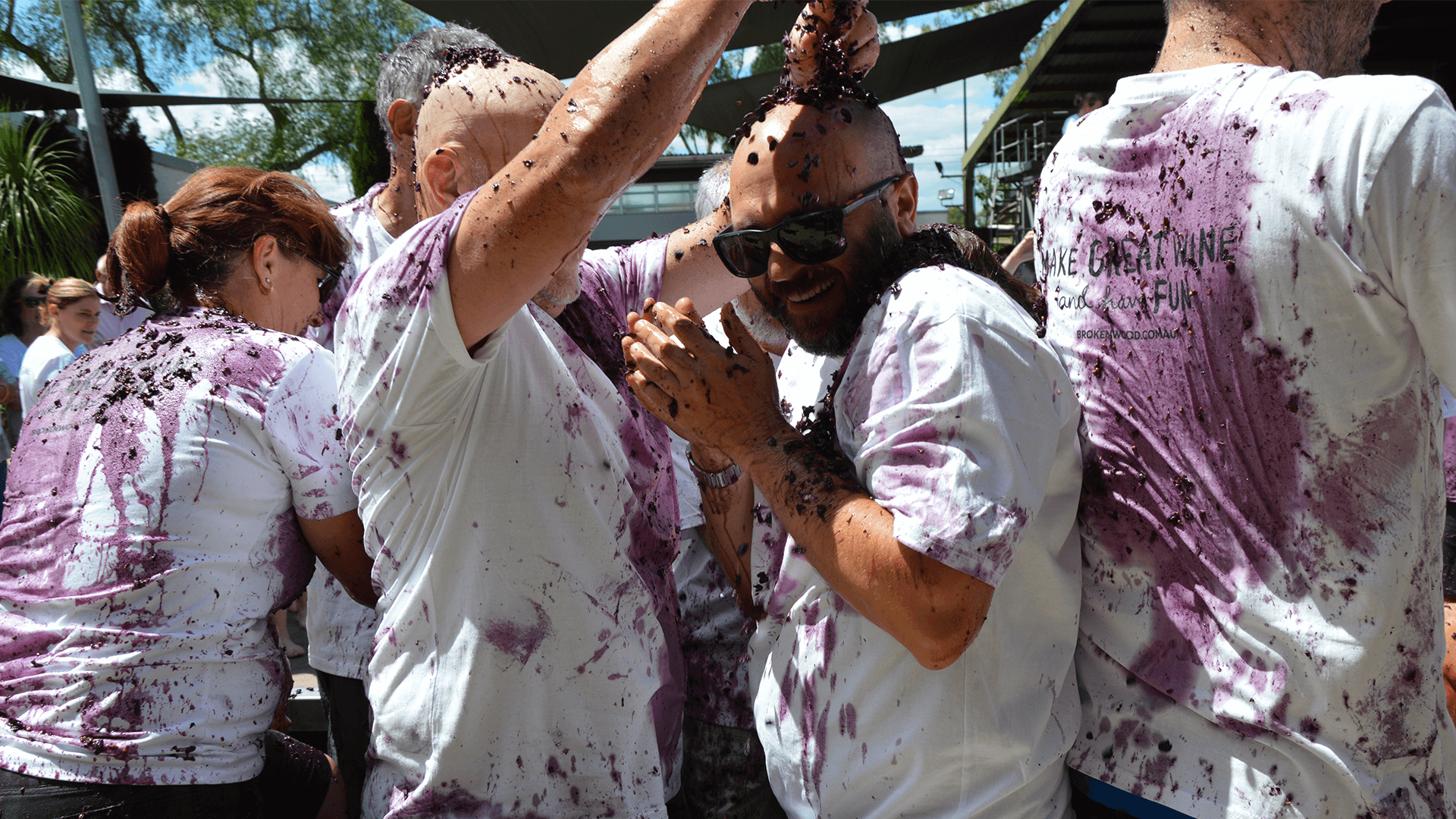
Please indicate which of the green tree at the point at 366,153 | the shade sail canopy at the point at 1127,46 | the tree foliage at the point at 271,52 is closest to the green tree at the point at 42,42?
the tree foliage at the point at 271,52

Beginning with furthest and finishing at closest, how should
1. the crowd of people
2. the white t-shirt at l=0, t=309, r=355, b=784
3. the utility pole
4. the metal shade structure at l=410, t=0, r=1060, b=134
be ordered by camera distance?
the metal shade structure at l=410, t=0, r=1060, b=134, the utility pole, the white t-shirt at l=0, t=309, r=355, b=784, the crowd of people

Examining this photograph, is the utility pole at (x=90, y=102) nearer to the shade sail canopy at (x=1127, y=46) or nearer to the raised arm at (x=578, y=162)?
the raised arm at (x=578, y=162)

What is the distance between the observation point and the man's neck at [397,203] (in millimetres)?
2812

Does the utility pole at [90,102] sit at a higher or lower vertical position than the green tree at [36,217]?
higher

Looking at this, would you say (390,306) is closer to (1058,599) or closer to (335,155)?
(1058,599)

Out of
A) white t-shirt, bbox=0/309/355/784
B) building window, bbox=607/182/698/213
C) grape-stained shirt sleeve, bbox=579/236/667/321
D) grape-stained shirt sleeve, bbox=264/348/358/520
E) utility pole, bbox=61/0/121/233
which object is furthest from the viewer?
building window, bbox=607/182/698/213

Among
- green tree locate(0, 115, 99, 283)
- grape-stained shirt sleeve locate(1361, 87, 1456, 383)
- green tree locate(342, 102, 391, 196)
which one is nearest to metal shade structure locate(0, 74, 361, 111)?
green tree locate(0, 115, 99, 283)

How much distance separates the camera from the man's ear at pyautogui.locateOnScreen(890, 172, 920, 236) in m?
1.58

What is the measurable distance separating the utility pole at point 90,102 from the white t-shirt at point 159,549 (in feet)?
17.8

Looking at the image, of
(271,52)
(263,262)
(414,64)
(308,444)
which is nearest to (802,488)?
(308,444)

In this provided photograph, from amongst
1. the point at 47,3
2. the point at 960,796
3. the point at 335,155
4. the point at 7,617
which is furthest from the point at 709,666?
the point at 47,3

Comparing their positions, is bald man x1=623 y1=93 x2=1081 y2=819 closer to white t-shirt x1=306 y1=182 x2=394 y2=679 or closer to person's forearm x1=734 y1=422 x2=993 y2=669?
Result: person's forearm x1=734 y1=422 x2=993 y2=669

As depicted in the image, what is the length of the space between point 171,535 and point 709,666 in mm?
1174

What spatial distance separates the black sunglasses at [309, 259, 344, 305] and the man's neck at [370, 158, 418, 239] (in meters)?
0.45
